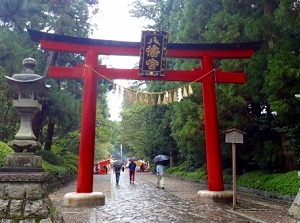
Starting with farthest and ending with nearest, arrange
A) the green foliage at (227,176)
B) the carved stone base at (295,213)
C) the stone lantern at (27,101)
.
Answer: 1. the green foliage at (227,176)
2. the stone lantern at (27,101)
3. the carved stone base at (295,213)

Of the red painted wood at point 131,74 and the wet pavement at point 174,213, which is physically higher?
the red painted wood at point 131,74

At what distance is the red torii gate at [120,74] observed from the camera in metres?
11.1

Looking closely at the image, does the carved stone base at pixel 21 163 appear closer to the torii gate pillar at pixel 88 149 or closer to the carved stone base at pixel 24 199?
the carved stone base at pixel 24 199

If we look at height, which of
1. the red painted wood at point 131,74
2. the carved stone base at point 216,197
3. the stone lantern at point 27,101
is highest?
the red painted wood at point 131,74

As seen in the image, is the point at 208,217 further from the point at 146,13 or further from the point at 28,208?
the point at 146,13

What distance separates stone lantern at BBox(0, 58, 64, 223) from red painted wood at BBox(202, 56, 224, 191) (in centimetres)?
668

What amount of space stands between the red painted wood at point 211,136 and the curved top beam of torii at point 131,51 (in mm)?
301

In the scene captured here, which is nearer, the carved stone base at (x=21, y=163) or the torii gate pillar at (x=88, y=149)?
the carved stone base at (x=21, y=163)

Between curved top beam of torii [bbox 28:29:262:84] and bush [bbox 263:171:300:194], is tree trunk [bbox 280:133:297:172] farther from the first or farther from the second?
curved top beam of torii [bbox 28:29:262:84]

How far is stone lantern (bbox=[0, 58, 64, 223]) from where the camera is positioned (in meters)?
5.63

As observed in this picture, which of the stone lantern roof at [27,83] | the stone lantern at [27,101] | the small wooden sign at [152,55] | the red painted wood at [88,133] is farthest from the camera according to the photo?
the small wooden sign at [152,55]

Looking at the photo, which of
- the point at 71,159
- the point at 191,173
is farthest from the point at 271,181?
A: the point at 71,159

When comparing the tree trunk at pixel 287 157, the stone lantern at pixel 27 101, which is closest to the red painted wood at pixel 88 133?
the stone lantern at pixel 27 101

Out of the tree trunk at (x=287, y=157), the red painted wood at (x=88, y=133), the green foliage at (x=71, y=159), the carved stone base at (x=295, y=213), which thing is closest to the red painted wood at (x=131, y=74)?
the red painted wood at (x=88, y=133)
